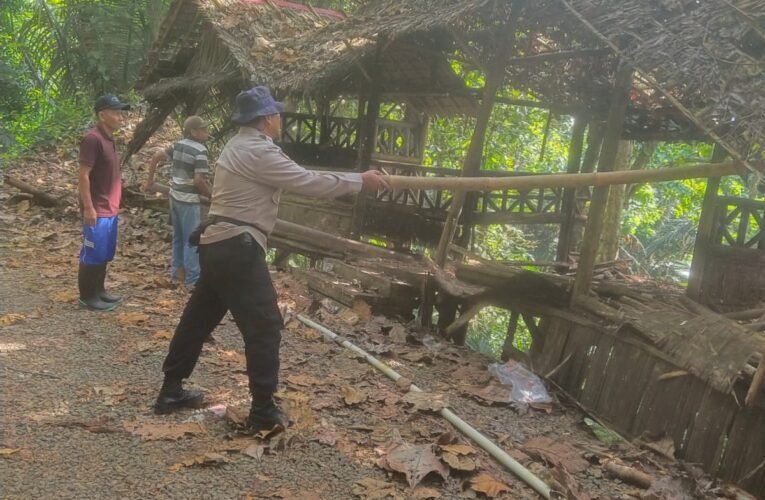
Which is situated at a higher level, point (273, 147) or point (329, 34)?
point (329, 34)

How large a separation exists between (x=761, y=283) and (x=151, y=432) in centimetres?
589

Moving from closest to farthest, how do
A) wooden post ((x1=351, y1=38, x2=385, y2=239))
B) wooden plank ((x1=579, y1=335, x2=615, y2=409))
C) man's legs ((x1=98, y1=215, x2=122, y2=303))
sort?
wooden plank ((x1=579, y1=335, x2=615, y2=409))
man's legs ((x1=98, y1=215, x2=122, y2=303))
wooden post ((x1=351, y1=38, x2=385, y2=239))

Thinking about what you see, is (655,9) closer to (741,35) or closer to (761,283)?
(741,35)

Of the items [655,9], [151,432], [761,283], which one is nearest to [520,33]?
[655,9]

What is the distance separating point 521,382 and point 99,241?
13.0 ft

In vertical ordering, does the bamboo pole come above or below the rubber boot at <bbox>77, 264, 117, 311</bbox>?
above

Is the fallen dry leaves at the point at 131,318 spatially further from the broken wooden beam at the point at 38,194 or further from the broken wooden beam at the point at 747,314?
the broken wooden beam at the point at 38,194

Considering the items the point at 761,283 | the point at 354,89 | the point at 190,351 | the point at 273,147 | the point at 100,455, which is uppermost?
the point at 354,89

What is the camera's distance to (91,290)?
19.6 ft

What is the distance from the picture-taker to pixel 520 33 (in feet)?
25.1

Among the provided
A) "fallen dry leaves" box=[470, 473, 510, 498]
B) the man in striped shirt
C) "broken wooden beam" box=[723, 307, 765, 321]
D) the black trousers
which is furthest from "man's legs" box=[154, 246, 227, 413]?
"broken wooden beam" box=[723, 307, 765, 321]

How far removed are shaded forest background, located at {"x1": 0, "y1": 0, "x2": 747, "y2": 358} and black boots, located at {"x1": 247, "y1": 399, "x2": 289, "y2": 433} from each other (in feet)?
36.1

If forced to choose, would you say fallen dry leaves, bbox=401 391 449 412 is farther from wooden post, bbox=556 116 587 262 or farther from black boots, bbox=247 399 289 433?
wooden post, bbox=556 116 587 262

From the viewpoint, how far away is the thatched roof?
4.68 m
